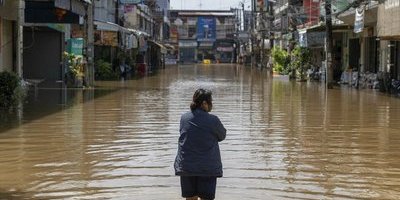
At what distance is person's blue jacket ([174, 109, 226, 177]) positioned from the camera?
273 inches

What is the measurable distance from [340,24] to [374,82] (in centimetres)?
892

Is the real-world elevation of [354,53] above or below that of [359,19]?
below

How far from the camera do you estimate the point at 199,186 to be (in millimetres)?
6980

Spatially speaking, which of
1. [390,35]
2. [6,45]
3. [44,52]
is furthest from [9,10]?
[390,35]

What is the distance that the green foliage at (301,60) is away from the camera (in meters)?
48.7

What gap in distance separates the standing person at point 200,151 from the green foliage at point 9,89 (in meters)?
13.3

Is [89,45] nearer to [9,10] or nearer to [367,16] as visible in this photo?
[9,10]

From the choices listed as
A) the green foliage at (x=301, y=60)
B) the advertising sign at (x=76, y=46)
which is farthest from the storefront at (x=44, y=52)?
the green foliage at (x=301, y=60)

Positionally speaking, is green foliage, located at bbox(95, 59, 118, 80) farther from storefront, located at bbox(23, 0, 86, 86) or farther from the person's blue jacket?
the person's blue jacket

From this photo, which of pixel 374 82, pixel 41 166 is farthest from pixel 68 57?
pixel 41 166

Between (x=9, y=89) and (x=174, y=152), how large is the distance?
28.1 ft

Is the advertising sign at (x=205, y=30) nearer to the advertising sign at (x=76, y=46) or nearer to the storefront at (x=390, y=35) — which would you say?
the advertising sign at (x=76, y=46)

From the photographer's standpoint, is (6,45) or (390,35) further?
(390,35)

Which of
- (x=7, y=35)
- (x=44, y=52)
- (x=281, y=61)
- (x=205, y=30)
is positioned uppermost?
(x=205, y=30)
